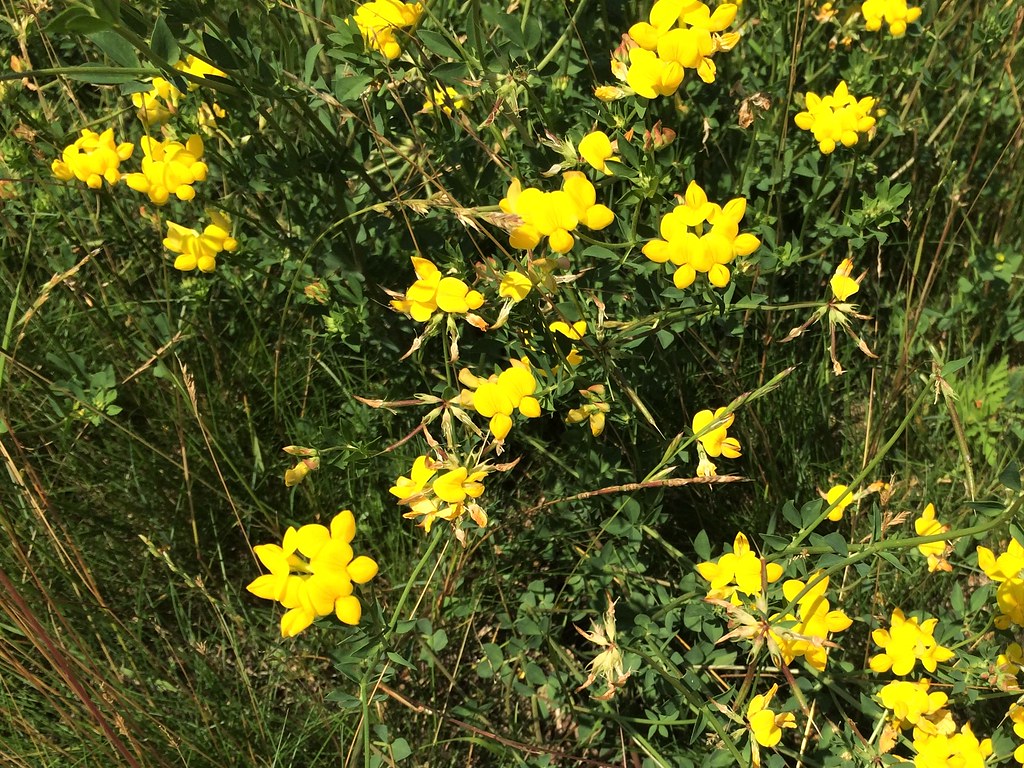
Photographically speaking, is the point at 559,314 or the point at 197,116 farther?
the point at 197,116

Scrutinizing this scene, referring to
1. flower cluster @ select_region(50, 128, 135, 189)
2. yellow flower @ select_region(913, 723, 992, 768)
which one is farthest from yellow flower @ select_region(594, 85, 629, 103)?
yellow flower @ select_region(913, 723, 992, 768)

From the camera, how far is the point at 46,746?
1815 mm

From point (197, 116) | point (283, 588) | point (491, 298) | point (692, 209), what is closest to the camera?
point (283, 588)

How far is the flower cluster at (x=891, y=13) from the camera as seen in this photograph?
215 cm

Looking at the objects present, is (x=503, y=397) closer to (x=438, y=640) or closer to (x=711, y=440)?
(x=711, y=440)

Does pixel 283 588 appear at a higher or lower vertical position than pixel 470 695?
higher

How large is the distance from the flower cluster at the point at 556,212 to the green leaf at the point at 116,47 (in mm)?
728

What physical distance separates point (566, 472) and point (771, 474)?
534mm

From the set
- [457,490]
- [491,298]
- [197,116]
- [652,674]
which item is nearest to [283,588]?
[457,490]

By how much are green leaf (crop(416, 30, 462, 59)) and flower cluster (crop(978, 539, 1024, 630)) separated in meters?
1.50

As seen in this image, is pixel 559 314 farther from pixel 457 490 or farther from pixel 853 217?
pixel 853 217

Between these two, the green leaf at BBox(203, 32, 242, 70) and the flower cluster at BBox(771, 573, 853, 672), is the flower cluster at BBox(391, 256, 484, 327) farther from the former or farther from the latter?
the flower cluster at BBox(771, 573, 853, 672)

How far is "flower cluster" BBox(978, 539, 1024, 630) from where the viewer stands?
1.63 meters

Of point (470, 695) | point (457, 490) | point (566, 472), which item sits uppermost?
point (457, 490)
